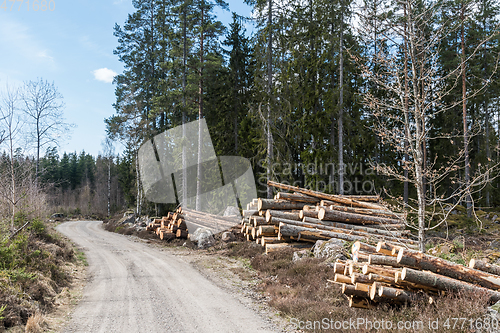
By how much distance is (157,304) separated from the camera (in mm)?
7438

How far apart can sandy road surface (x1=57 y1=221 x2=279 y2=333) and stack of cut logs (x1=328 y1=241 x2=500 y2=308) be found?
2.13m

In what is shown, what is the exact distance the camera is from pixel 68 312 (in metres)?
7.01

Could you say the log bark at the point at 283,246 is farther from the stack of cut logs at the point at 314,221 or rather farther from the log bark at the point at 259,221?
the log bark at the point at 259,221

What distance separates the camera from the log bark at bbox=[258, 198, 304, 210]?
12.5 metres

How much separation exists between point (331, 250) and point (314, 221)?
2.06 metres

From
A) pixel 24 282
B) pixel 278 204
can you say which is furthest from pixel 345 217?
pixel 24 282

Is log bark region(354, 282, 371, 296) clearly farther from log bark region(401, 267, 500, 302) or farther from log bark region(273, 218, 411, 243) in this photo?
log bark region(273, 218, 411, 243)

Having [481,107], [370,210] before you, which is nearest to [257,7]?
[370,210]

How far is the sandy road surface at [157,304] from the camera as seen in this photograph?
6137mm

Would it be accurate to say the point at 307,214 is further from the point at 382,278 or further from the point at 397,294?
the point at 397,294

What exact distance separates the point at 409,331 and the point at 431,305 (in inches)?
35.3

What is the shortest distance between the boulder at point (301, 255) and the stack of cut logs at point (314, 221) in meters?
0.60

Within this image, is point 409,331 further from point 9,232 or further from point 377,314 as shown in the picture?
point 9,232

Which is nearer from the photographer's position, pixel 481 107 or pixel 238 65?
pixel 238 65
